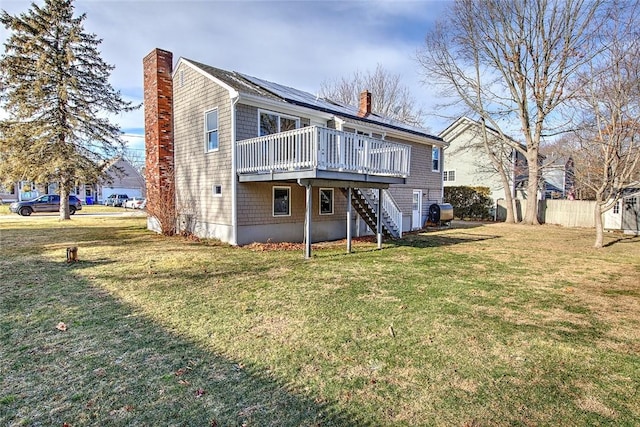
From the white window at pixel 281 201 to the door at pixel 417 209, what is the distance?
27.6 feet

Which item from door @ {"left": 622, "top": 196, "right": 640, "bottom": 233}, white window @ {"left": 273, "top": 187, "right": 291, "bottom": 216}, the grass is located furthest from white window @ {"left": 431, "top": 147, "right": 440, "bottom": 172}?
the grass

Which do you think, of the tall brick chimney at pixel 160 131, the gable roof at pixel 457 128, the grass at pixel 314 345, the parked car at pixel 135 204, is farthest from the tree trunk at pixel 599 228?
the parked car at pixel 135 204

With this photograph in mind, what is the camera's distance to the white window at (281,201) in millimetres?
12328

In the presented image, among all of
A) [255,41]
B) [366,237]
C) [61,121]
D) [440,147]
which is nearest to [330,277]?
[366,237]

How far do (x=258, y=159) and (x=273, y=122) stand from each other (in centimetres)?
232

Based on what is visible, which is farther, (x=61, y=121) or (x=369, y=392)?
(x=61, y=121)

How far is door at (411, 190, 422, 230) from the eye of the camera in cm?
1853

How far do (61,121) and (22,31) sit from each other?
15.6 feet

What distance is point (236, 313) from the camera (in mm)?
5125

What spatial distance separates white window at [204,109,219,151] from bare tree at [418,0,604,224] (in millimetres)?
16456

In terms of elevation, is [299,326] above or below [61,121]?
below

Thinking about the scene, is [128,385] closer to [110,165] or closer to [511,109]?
[110,165]

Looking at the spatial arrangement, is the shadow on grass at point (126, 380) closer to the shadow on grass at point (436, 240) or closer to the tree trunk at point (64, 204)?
the shadow on grass at point (436, 240)

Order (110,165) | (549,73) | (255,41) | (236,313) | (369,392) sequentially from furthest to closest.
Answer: (110,165) → (549,73) → (255,41) → (236,313) → (369,392)
